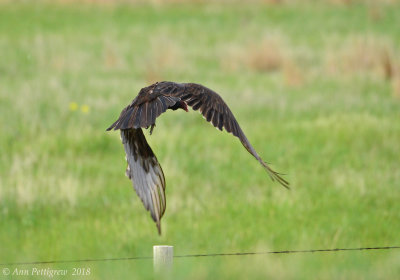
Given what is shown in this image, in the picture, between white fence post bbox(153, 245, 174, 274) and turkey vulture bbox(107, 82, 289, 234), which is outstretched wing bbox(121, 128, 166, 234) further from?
white fence post bbox(153, 245, 174, 274)

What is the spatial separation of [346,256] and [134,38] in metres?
18.3

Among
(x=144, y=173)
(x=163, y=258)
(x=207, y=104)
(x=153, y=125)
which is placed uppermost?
(x=207, y=104)

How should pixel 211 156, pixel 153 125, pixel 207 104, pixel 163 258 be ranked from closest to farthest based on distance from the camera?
1. pixel 163 258
2. pixel 153 125
3. pixel 207 104
4. pixel 211 156

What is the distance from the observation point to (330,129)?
12.7 m

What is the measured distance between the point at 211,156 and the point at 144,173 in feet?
19.5

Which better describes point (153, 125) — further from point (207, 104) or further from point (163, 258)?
point (163, 258)

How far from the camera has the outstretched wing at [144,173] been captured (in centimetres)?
561

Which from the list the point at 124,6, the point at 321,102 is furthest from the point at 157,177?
the point at 124,6

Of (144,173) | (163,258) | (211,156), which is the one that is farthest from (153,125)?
(211,156)

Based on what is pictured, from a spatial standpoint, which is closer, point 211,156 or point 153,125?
point 153,125

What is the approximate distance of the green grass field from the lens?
334 inches

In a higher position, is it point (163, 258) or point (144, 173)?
point (144, 173)

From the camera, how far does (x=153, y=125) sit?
5.52 metres

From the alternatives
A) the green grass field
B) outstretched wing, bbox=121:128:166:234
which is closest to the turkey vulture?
outstretched wing, bbox=121:128:166:234
